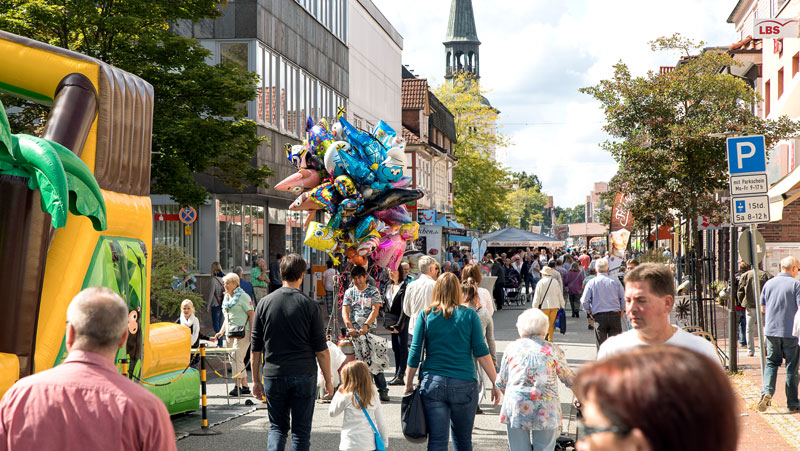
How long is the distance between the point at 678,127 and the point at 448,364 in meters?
12.9

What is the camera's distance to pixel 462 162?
2680 inches

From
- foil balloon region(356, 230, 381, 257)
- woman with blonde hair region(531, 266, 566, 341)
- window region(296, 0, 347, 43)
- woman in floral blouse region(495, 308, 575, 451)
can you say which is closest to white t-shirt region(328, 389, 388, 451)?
woman in floral blouse region(495, 308, 575, 451)

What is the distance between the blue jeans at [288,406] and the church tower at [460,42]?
4918 inches

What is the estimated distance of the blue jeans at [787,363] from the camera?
35.8ft

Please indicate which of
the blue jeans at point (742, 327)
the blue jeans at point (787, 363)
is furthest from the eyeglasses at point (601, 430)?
the blue jeans at point (742, 327)

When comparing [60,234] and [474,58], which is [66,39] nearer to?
[60,234]

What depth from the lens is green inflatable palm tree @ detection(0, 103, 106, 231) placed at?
5.86 m

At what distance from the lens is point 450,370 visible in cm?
703

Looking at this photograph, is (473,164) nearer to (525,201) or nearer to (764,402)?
(764,402)

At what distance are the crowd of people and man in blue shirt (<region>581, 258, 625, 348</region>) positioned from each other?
0.02 meters

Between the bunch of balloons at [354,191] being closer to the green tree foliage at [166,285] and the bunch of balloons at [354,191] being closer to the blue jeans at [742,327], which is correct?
the green tree foliage at [166,285]

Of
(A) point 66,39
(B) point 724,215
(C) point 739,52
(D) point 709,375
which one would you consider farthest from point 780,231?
(D) point 709,375

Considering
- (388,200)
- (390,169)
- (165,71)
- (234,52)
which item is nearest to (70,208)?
(388,200)

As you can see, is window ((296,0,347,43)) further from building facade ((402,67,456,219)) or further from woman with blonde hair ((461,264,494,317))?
woman with blonde hair ((461,264,494,317))
